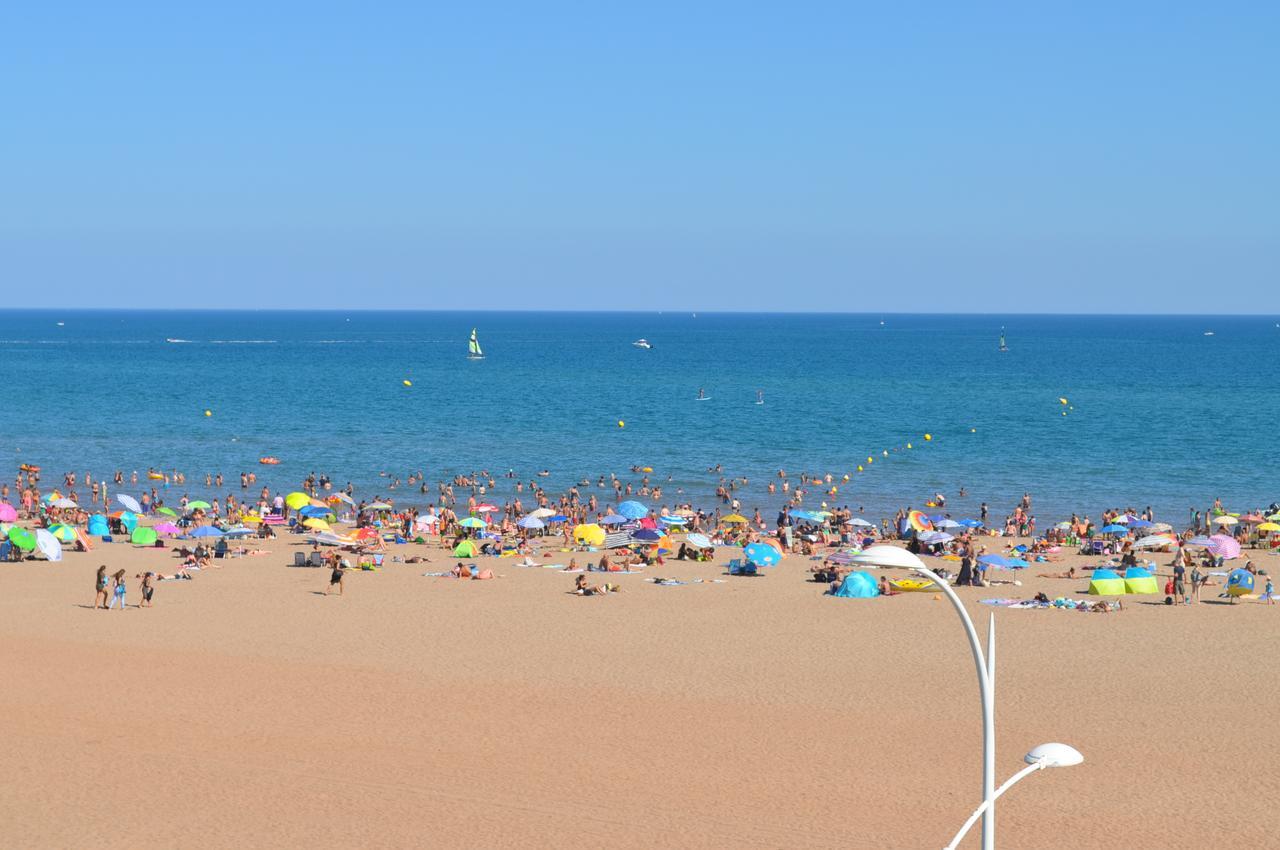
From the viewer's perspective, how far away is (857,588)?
33438mm

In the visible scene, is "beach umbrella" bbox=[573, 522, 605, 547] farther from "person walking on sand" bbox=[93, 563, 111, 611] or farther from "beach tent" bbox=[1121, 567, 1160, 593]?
"beach tent" bbox=[1121, 567, 1160, 593]

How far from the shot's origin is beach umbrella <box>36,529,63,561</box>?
1467 inches

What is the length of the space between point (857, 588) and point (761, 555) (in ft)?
13.9

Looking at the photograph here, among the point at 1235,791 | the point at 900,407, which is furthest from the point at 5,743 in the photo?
the point at 900,407

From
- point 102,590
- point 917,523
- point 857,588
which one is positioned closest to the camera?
point 102,590

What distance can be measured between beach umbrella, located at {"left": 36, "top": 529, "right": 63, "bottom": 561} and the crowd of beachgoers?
10 centimetres

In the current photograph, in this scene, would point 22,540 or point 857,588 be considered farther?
point 22,540

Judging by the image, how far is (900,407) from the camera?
97188 mm

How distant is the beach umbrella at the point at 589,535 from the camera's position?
4103 centimetres

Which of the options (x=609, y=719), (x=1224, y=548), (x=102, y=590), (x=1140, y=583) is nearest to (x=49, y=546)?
(x=102, y=590)

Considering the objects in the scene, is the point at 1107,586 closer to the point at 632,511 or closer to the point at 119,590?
the point at 632,511

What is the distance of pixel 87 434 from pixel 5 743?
193 feet

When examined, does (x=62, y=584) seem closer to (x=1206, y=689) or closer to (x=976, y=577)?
(x=976, y=577)

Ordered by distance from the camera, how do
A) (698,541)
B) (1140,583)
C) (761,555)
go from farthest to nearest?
1. (698,541)
2. (761,555)
3. (1140,583)
